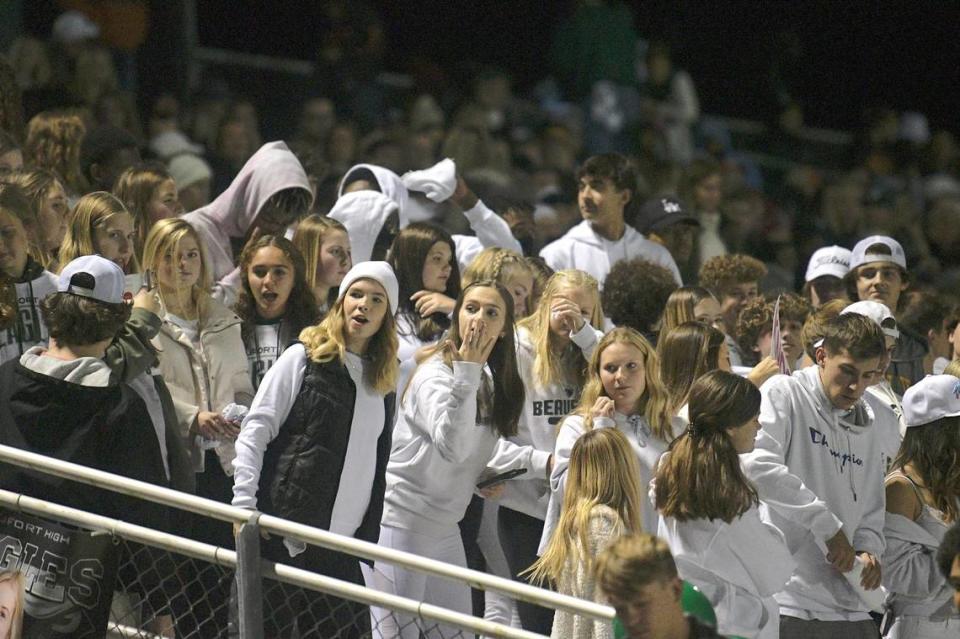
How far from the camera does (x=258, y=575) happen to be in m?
5.50

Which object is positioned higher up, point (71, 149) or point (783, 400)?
point (71, 149)

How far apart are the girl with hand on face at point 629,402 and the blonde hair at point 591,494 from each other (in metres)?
0.49

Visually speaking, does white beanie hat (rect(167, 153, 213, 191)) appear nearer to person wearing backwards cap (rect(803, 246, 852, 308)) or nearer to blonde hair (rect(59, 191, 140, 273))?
blonde hair (rect(59, 191, 140, 273))

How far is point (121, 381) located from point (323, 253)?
5.98 feet

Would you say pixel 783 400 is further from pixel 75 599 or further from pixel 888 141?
pixel 888 141

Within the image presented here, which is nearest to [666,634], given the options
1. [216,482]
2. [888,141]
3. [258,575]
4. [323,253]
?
[258,575]

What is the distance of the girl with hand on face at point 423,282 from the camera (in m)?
7.88

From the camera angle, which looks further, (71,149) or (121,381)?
(71,149)

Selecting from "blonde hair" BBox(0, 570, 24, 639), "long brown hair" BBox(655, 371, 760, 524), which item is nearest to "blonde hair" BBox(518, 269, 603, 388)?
"long brown hair" BBox(655, 371, 760, 524)

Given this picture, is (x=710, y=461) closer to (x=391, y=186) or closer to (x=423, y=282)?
(x=423, y=282)

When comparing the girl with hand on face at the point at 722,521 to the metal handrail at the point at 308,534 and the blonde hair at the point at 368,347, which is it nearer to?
the metal handrail at the point at 308,534

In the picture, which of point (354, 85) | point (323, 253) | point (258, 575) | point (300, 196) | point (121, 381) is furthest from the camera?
point (354, 85)

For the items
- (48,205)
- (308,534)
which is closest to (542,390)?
(308,534)

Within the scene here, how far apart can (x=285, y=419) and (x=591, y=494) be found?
1.23 metres
